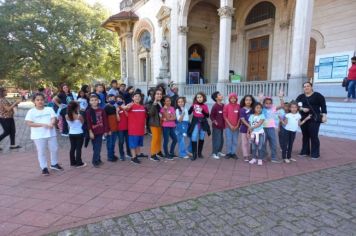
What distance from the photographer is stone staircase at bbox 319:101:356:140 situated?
7.48 meters

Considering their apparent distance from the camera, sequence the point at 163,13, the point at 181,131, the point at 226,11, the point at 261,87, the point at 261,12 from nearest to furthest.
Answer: the point at 181,131 < the point at 261,87 < the point at 226,11 < the point at 261,12 < the point at 163,13

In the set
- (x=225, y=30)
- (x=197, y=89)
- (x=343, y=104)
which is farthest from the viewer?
(x=197, y=89)

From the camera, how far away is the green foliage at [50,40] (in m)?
21.5

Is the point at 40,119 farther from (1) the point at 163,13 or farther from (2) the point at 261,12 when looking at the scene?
(2) the point at 261,12

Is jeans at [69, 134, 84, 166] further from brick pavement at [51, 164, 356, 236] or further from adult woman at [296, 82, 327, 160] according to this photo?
adult woman at [296, 82, 327, 160]

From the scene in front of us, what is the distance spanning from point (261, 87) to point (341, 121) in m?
3.64

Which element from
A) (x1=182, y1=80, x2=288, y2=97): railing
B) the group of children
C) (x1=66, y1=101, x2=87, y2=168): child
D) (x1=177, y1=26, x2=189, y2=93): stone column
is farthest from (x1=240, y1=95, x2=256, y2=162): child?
(x1=177, y1=26, x2=189, y2=93): stone column

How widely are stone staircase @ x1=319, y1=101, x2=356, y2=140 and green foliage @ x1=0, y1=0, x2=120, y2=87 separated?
2303 centimetres

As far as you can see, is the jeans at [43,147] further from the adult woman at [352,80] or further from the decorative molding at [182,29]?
the decorative molding at [182,29]

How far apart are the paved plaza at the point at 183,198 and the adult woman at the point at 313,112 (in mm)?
401

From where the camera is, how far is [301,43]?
8.80 m

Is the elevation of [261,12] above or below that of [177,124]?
above

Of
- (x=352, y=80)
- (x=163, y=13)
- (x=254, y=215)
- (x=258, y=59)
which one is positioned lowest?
(x=254, y=215)

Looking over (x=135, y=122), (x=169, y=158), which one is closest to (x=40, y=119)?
(x=135, y=122)
